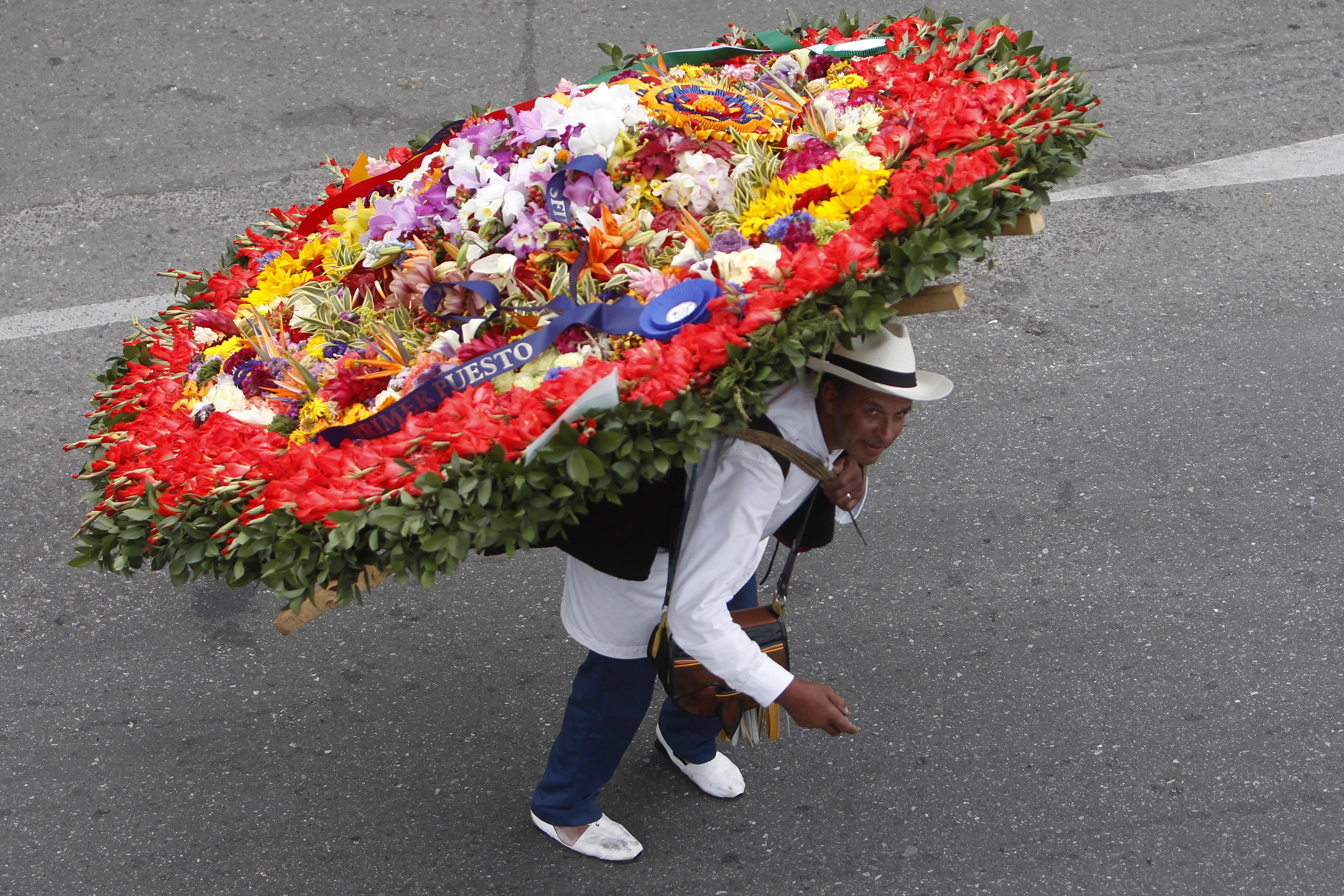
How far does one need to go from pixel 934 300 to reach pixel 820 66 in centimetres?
86

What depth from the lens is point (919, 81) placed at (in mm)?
2484

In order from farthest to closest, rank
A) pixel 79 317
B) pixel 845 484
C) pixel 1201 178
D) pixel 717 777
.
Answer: pixel 1201 178, pixel 79 317, pixel 717 777, pixel 845 484

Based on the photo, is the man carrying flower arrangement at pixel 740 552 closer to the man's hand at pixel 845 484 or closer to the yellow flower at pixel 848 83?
the man's hand at pixel 845 484

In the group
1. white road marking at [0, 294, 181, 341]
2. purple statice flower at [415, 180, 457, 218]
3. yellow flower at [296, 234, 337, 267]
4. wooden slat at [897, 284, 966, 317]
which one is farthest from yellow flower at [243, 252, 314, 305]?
white road marking at [0, 294, 181, 341]

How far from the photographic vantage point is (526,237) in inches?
93.2

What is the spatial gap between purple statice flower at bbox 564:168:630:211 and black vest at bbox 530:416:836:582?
1.90ft

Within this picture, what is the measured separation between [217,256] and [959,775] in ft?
12.7

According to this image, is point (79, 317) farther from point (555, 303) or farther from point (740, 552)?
point (740, 552)

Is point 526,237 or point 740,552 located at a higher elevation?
point 526,237

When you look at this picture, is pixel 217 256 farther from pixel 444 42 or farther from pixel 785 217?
pixel 785 217

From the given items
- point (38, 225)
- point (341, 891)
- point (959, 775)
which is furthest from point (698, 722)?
point (38, 225)

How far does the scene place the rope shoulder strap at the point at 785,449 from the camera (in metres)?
2.16

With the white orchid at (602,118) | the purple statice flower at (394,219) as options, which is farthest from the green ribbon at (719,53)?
the purple statice flower at (394,219)

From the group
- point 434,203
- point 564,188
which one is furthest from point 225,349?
point 564,188
